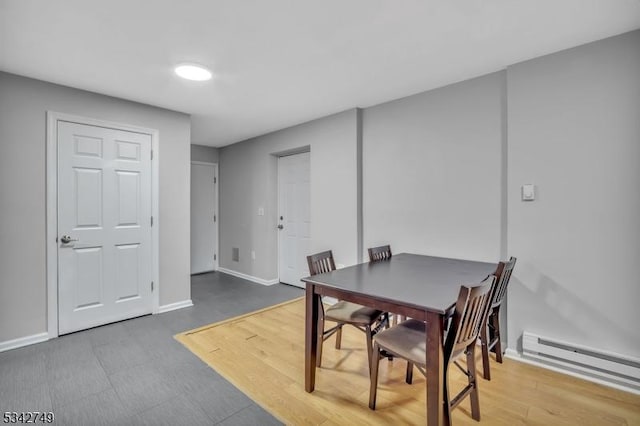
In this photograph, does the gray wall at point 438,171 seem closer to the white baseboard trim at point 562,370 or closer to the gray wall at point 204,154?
the white baseboard trim at point 562,370

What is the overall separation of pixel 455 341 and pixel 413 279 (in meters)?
0.55

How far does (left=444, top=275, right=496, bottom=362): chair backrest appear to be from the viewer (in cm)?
144

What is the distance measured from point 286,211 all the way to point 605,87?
3718 millimetres

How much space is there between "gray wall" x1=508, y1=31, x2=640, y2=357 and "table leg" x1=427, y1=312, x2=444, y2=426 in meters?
1.42

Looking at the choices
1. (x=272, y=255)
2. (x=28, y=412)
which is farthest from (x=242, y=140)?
(x=28, y=412)

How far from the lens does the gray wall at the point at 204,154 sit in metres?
5.42

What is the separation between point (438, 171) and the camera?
2.97m

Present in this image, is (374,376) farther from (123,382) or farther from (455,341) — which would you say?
(123,382)

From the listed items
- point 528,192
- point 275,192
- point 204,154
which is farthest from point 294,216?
point 528,192

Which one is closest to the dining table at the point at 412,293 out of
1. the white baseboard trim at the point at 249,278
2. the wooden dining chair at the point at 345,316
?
the wooden dining chair at the point at 345,316

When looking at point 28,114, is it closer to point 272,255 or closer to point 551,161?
point 272,255

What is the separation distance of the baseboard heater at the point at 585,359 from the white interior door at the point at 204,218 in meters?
4.86

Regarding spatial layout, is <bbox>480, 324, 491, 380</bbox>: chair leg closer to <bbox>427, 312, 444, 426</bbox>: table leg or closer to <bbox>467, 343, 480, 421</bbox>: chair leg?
<bbox>467, 343, 480, 421</bbox>: chair leg

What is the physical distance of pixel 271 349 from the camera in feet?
8.58
